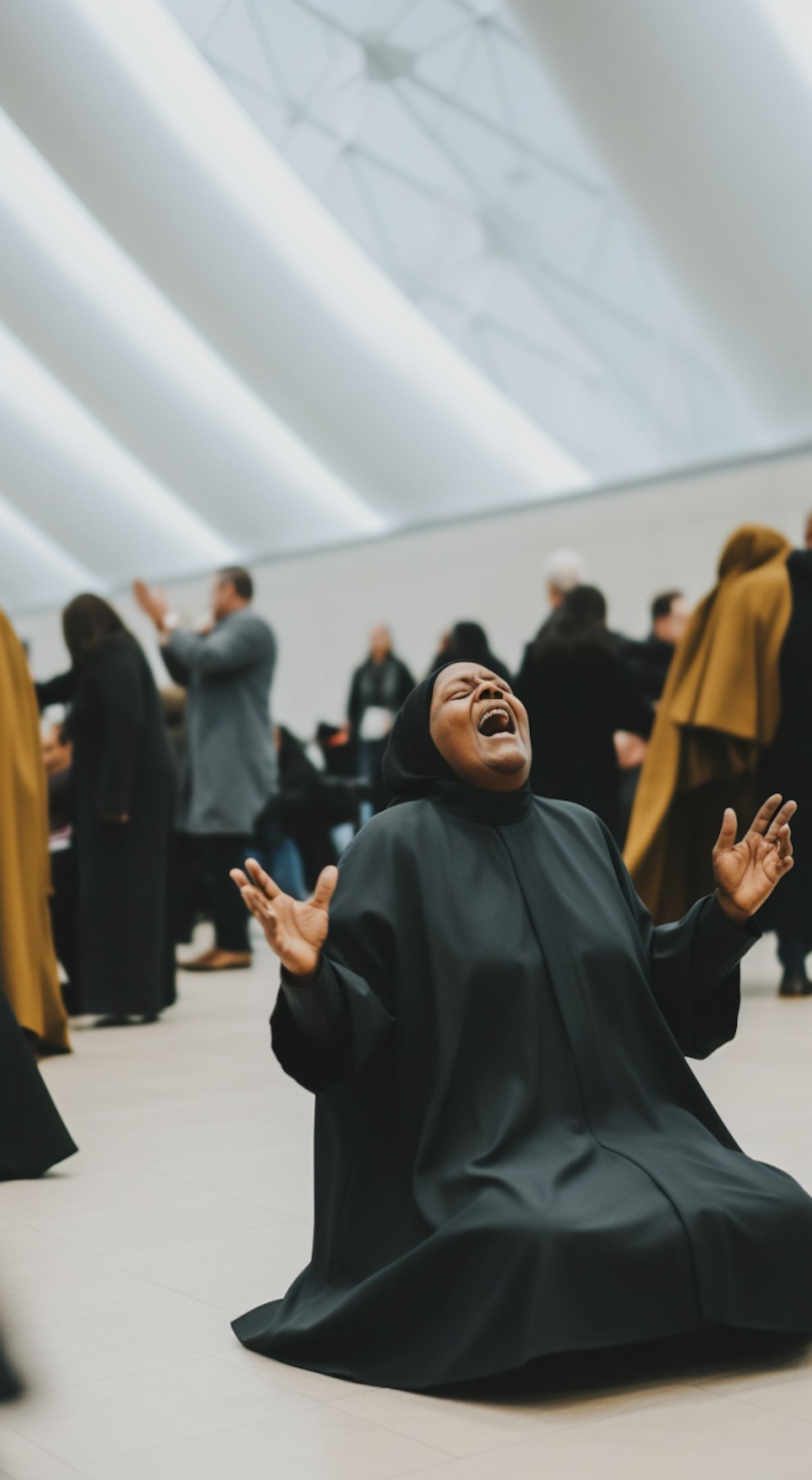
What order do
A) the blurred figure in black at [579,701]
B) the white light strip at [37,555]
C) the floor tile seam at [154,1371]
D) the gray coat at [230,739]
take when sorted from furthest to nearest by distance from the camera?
the white light strip at [37,555]
the gray coat at [230,739]
the blurred figure in black at [579,701]
the floor tile seam at [154,1371]

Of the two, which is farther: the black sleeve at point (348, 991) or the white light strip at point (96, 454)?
the white light strip at point (96, 454)

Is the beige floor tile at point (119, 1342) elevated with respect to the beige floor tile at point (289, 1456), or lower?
lower

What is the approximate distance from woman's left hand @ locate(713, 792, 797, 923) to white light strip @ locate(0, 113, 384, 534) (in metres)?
12.5

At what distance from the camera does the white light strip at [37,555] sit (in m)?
23.3

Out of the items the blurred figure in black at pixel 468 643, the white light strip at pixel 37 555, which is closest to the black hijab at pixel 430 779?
the blurred figure in black at pixel 468 643

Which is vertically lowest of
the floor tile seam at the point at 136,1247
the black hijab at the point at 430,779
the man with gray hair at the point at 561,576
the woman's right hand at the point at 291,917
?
the floor tile seam at the point at 136,1247

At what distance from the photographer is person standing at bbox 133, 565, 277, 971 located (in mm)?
8844

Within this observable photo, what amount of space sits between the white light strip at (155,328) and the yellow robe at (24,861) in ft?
30.8

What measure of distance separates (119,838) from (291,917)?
438 cm

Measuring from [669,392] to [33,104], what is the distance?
539cm

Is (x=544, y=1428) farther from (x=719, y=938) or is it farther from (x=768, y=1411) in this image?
(x=719, y=938)

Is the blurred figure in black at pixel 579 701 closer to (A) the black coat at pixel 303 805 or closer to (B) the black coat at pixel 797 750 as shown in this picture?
(B) the black coat at pixel 797 750

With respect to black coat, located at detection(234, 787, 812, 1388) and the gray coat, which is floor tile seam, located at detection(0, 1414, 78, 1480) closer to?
black coat, located at detection(234, 787, 812, 1388)

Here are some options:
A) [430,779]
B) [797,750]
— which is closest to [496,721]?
[430,779]
